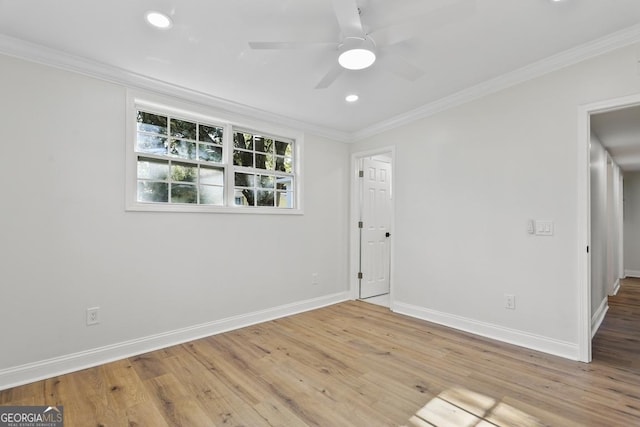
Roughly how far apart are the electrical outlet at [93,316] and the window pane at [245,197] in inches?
64.3

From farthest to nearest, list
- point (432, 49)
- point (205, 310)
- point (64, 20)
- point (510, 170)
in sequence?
point (205, 310)
point (510, 170)
point (432, 49)
point (64, 20)

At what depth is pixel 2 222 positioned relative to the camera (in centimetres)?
224

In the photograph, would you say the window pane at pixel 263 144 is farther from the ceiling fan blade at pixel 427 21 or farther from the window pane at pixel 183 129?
the ceiling fan blade at pixel 427 21

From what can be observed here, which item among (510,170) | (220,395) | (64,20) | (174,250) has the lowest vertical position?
(220,395)

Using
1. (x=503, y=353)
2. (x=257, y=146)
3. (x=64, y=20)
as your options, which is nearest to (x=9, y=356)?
(x=64, y=20)

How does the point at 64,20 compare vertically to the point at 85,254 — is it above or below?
above

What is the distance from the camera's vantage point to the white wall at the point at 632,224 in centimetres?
638

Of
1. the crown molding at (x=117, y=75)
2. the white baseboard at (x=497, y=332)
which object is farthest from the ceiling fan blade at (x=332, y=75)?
Result: the white baseboard at (x=497, y=332)

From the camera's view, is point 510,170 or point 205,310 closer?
point 510,170

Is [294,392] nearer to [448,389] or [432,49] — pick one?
[448,389]

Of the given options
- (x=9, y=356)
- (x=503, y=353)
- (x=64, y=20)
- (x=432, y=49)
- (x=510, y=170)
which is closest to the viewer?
(x=64, y=20)

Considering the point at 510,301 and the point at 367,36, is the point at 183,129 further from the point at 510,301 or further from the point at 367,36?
A: the point at 510,301

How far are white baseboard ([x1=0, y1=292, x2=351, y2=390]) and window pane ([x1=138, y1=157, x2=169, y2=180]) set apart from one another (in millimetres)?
1524

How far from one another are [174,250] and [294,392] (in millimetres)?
1793
